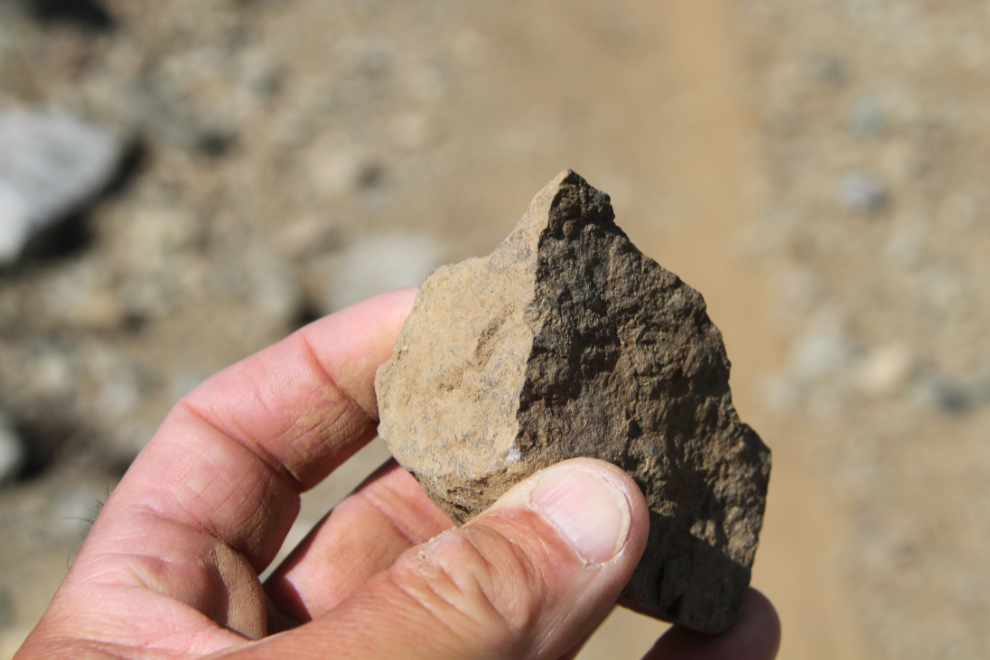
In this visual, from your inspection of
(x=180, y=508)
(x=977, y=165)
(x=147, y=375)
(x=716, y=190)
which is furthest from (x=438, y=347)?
(x=977, y=165)

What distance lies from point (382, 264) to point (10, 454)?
7.11 ft

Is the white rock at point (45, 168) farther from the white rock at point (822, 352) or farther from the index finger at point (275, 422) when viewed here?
the white rock at point (822, 352)

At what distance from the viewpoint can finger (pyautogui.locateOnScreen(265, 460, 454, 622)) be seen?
2.40m

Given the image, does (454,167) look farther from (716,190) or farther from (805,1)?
(805,1)

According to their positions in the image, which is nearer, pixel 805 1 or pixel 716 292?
pixel 716 292

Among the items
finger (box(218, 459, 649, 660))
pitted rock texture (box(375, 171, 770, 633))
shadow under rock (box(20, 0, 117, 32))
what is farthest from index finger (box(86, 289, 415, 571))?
shadow under rock (box(20, 0, 117, 32))

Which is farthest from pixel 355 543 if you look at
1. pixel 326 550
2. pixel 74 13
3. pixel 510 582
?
pixel 74 13

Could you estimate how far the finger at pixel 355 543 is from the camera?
240 cm

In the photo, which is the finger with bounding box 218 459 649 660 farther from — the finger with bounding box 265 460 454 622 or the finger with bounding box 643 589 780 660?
the finger with bounding box 265 460 454 622

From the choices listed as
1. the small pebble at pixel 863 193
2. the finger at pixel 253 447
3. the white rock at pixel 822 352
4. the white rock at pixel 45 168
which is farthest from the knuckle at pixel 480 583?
the small pebble at pixel 863 193

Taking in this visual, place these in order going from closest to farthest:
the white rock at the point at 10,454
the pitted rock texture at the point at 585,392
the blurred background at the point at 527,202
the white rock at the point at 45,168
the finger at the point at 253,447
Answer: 1. the pitted rock texture at the point at 585,392
2. the finger at the point at 253,447
3. the white rock at the point at 10,454
4. the blurred background at the point at 527,202
5. the white rock at the point at 45,168

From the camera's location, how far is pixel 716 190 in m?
5.91

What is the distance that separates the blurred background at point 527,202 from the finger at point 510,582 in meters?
2.03

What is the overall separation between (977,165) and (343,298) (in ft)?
14.1
